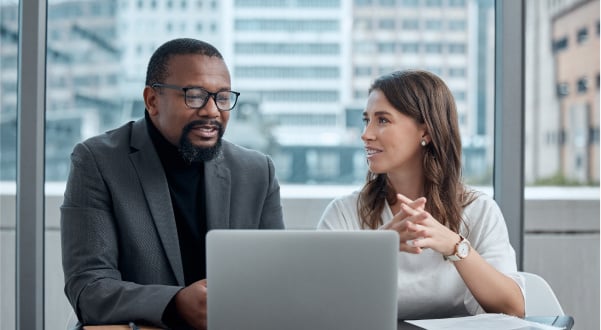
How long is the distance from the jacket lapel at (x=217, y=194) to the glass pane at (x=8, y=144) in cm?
109

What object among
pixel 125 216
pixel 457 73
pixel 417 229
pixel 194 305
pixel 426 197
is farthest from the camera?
pixel 457 73

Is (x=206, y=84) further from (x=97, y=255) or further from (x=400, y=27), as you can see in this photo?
(x=400, y=27)

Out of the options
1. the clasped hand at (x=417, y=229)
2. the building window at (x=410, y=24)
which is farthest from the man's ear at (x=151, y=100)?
the building window at (x=410, y=24)

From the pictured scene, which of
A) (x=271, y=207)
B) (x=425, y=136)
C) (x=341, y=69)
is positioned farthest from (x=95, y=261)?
(x=341, y=69)

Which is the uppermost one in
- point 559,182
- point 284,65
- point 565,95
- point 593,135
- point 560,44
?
point 560,44

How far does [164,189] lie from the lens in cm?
226

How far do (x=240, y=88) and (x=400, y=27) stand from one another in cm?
Result: 72

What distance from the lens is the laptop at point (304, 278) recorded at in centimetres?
151

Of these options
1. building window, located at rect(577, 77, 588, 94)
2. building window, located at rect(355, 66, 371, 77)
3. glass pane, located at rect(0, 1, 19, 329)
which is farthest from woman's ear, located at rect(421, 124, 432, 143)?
glass pane, located at rect(0, 1, 19, 329)

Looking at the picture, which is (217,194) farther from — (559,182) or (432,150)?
(559,182)

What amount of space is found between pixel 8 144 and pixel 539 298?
213cm

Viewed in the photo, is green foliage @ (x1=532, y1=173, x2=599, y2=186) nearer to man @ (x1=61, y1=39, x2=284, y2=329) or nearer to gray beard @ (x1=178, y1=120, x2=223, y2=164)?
man @ (x1=61, y1=39, x2=284, y2=329)

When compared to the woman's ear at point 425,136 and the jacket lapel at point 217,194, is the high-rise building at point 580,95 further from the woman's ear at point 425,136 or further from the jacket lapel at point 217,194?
the jacket lapel at point 217,194

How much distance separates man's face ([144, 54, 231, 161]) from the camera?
2.29 meters
